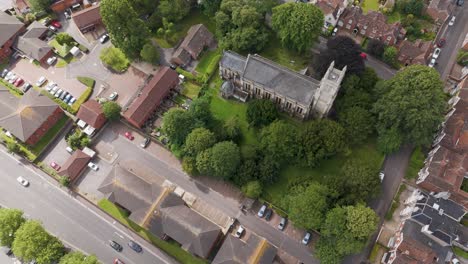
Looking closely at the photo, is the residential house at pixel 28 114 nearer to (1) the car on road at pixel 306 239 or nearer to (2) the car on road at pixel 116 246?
(2) the car on road at pixel 116 246

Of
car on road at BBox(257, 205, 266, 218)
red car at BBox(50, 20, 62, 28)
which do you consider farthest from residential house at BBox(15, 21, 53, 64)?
car on road at BBox(257, 205, 266, 218)

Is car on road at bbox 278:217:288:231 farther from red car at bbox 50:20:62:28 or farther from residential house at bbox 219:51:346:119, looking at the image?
red car at bbox 50:20:62:28

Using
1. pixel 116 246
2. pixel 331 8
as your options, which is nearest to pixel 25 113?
pixel 116 246

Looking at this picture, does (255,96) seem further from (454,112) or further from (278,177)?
(454,112)

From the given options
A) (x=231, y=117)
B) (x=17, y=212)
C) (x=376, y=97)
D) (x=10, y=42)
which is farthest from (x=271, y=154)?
(x=10, y=42)

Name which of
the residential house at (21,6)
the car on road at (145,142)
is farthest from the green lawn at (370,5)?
the residential house at (21,6)

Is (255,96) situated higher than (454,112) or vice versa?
(454,112)
